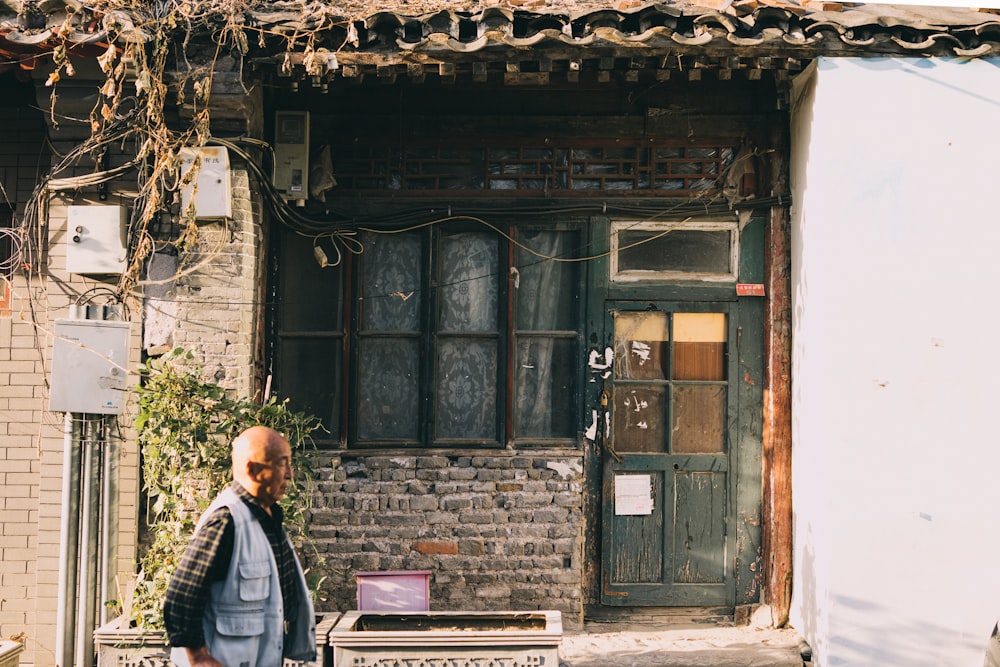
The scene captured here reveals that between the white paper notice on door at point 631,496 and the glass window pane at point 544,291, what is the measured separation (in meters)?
1.19

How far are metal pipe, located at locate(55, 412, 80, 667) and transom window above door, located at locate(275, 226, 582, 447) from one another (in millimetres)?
1508

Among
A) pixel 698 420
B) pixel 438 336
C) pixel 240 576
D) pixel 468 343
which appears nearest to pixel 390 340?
pixel 438 336

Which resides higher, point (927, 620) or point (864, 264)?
point (864, 264)

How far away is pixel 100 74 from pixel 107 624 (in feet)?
11.4

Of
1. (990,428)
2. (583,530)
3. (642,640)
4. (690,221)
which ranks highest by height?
(690,221)

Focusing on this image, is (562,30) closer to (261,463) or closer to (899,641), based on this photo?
(261,463)

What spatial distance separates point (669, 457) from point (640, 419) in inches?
13.7

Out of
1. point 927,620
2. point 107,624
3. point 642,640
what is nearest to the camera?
point 107,624

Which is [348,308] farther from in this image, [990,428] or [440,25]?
[990,428]

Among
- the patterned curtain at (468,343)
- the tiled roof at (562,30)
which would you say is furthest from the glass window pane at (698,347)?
the tiled roof at (562,30)

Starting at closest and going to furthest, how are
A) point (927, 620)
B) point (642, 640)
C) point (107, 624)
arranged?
point (107, 624) → point (927, 620) → point (642, 640)

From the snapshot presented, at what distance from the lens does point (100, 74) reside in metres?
5.68

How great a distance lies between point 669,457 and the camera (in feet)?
21.0

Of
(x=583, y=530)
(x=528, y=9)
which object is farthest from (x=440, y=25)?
(x=583, y=530)
